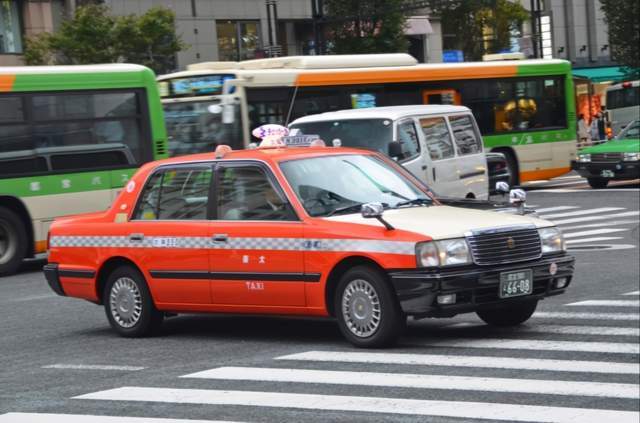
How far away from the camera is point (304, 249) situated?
34.1ft

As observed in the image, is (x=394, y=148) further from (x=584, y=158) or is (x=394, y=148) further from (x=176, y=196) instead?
(x=584, y=158)

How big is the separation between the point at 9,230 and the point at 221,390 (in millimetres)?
11290

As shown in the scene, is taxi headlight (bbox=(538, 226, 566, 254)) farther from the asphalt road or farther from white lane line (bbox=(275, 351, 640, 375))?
white lane line (bbox=(275, 351, 640, 375))

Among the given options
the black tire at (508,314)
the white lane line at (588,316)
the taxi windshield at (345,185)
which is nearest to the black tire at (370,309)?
the taxi windshield at (345,185)

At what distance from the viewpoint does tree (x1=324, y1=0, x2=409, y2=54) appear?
44.4 metres

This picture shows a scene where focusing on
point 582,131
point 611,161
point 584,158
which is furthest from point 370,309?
point 582,131

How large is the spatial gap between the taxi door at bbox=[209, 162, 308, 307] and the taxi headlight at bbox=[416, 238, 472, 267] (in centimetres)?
105

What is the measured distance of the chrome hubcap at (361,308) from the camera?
10.0 metres

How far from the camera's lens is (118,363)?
1016 cm

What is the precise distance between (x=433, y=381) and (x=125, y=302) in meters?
3.72

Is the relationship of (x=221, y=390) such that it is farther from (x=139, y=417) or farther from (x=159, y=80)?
(x=159, y=80)

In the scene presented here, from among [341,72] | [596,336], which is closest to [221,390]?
[596,336]

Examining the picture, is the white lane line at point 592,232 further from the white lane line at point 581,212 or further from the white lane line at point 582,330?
Result: the white lane line at point 582,330

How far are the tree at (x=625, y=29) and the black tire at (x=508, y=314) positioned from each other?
49.1 metres
